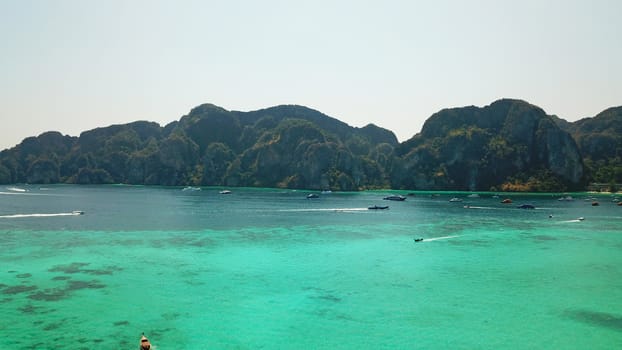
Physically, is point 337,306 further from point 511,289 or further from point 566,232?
point 566,232

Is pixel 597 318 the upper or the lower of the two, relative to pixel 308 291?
lower

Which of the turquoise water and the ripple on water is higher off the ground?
the turquoise water

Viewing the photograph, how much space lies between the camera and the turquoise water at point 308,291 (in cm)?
3145

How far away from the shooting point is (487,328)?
33.1m

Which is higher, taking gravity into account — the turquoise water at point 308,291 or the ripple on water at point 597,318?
the turquoise water at point 308,291

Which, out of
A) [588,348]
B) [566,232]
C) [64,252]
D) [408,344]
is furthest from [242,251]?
[566,232]

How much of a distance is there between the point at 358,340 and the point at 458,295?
15601 millimetres

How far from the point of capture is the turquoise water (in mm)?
31453

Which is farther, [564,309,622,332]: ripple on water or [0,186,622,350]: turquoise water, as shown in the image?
[564,309,622,332]: ripple on water

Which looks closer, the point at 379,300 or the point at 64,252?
the point at 379,300

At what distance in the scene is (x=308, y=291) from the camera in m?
43.5

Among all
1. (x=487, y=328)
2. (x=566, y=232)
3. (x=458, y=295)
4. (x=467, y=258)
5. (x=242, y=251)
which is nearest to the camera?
(x=487, y=328)

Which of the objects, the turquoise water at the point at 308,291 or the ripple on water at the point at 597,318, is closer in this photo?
the turquoise water at the point at 308,291

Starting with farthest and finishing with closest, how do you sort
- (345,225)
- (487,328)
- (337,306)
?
(345,225) → (337,306) → (487,328)
